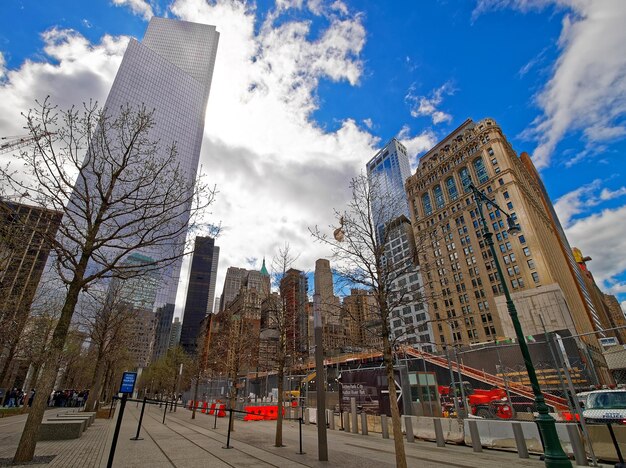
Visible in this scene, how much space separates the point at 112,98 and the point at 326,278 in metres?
121

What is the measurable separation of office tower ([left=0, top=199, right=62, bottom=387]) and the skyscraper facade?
6320cm

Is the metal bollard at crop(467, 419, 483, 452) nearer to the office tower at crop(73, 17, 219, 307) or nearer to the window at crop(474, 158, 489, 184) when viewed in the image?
the office tower at crop(73, 17, 219, 307)

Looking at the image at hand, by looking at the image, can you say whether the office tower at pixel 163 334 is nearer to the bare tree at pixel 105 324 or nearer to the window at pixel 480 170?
the window at pixel 480 170

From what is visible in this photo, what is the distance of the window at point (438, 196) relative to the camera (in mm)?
100600

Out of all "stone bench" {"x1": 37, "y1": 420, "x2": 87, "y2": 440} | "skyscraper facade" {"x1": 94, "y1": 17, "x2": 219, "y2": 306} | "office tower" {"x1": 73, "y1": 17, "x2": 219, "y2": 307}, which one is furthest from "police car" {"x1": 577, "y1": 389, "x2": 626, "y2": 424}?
"office tower" {"x1": 73, "y1": 17, "x2": 219, "y2": 307}

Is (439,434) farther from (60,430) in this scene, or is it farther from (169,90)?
(169,90)

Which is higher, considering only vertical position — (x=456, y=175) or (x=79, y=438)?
(x=456, y=175)

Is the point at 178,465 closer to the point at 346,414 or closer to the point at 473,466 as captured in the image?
the point at 473,466

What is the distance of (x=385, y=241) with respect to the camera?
10273mm

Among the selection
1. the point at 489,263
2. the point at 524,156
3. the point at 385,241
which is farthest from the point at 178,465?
the point at 524,156

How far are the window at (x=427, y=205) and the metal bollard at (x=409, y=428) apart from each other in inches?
3741

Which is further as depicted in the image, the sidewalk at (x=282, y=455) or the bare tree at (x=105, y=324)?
the bare tree at (x=105, y=324)

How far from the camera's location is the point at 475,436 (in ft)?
37.7

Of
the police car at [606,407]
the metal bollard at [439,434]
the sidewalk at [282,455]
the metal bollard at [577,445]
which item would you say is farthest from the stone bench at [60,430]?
the police car at [606,407]
